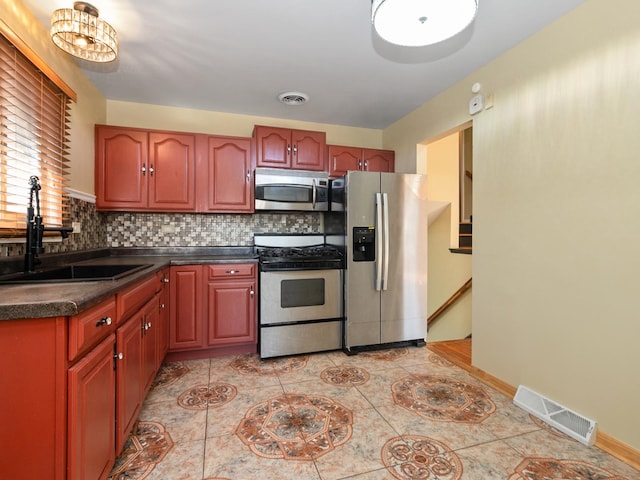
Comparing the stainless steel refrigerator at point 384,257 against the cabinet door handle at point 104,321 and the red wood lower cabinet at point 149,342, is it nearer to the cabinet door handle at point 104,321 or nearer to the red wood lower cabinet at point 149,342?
the red wood lower cabinet at point 149,342

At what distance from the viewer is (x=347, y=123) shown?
3615 mm

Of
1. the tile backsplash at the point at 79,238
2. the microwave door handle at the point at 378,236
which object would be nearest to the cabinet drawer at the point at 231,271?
the tile backsplash at the point at 79,238

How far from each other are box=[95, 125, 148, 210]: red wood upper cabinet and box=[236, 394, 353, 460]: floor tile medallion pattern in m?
2.10

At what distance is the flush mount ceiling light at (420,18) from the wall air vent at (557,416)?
6.97 ft

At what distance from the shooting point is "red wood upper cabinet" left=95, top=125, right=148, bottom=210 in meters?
2.70

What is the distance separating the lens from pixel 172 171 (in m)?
2.86

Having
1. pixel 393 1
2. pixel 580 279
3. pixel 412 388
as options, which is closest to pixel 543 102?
pixel 580 279

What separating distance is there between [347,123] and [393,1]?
7.92 ft

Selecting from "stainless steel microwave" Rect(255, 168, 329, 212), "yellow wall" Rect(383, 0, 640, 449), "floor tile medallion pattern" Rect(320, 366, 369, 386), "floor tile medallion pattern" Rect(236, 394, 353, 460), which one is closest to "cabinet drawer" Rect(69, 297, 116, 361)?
"floor tile medallion pattern" Rect(236, 394, 353, 460)

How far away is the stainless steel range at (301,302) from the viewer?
2672 mm

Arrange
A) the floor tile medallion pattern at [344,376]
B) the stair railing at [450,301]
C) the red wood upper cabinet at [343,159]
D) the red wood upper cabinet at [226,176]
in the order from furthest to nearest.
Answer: the stair railing at [450,301]
the red wood upper cabinet at [343,159]
the red wood upper cabinet at [226,176]
the floor tile medallion pattern at [344,376]

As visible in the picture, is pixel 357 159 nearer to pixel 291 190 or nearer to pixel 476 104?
pixel 291 190

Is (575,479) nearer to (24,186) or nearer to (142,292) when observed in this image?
(142,292)

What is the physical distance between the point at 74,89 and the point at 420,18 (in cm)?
249
